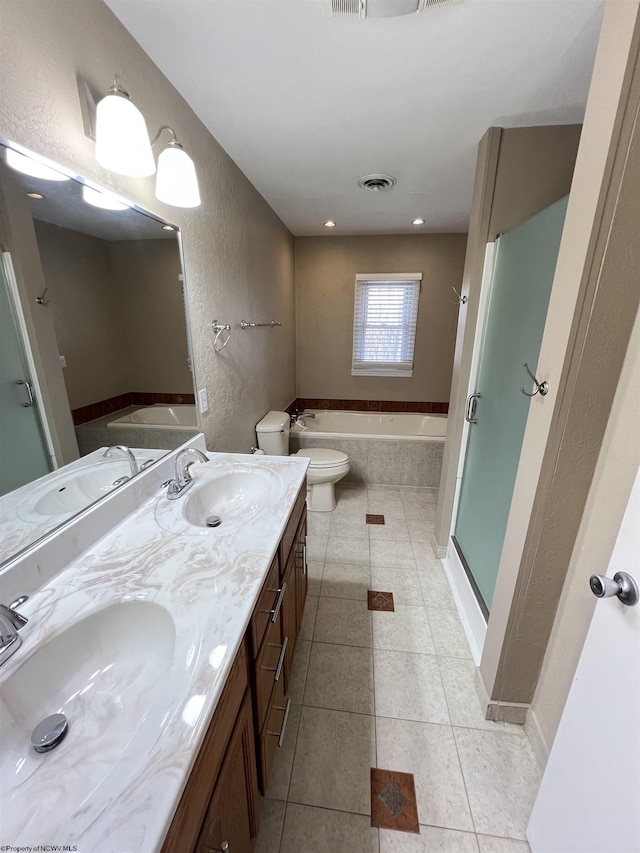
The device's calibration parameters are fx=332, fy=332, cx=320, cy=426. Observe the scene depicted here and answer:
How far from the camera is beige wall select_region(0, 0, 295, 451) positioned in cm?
79

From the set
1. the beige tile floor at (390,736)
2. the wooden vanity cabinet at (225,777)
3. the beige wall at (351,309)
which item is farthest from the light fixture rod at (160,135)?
the beige wall at (351,309)

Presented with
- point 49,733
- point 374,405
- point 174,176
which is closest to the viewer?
point 49,733

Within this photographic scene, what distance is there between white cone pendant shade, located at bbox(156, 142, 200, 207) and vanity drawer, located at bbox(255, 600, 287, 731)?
4.75ft

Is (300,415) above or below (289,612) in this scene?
Answer: above

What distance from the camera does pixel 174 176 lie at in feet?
3.75

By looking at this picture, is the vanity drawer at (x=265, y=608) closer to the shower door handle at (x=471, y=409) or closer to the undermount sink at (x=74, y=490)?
the undermount sink at (x=74, y=490)

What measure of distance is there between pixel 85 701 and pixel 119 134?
53.1 inches

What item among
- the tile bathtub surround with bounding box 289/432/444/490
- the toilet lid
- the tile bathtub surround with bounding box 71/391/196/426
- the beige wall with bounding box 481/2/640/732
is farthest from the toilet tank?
the beige wall with bounding box 481/2/640/732

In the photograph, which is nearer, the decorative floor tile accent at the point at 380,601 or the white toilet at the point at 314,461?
the decorative floor tile accent at the point at 380,601

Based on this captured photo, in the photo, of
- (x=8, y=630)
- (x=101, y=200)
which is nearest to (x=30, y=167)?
(x=101, y=200)

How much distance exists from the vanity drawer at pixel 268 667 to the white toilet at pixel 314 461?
1473 mm

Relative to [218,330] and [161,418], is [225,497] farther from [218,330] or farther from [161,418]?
[218,330]

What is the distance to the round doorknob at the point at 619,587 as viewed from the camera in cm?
65

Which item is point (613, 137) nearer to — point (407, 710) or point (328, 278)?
point (407, 710)
